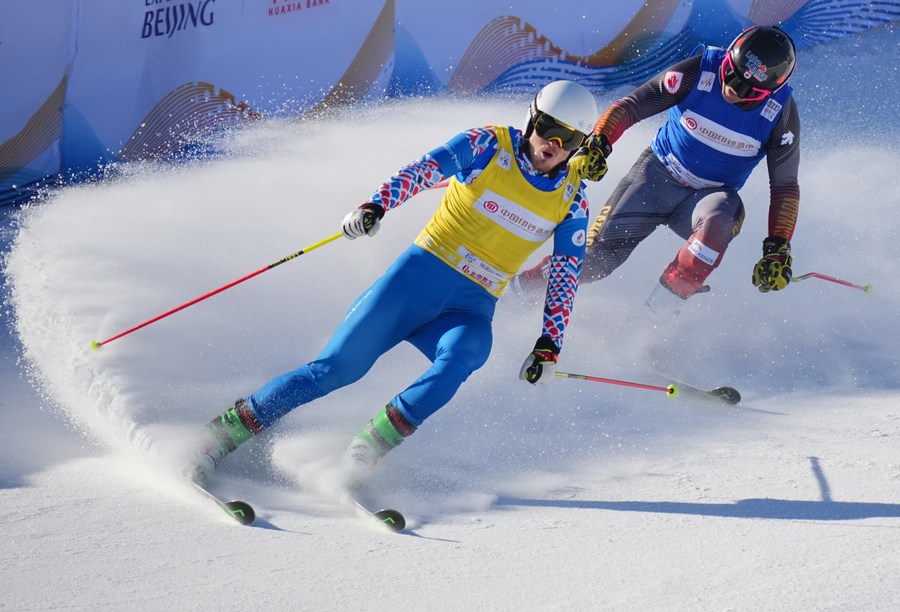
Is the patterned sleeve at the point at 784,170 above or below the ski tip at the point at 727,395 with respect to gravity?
above

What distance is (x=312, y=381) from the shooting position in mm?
3652

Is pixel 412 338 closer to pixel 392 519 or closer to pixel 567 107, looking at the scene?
pixel 392 519

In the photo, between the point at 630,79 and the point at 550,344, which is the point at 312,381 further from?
the point at 630,79

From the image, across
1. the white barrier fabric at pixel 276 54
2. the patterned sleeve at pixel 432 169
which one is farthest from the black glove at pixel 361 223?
the white barrier fabric at pixel 276 54

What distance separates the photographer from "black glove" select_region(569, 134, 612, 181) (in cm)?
432

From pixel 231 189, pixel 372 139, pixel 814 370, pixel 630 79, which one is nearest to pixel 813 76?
pixel 630 79

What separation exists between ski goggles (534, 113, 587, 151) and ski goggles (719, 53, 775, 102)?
50.0 inches

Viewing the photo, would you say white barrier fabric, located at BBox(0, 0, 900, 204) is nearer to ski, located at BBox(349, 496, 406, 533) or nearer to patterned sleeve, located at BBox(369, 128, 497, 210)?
patterned sleeve, located at BBox(369, 128, 497, 210)

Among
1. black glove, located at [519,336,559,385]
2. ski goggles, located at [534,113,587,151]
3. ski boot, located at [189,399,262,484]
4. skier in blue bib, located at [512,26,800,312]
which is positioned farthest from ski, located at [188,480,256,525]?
skier in blue bib, located at [512,26,800,312]

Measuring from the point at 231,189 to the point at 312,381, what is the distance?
354cm

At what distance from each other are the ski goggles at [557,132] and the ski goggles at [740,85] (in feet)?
4.17

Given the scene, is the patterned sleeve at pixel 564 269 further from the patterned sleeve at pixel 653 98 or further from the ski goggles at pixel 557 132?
the patterned sleeve at pixel 653 98

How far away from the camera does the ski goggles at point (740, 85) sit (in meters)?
4.67

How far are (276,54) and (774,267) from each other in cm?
451
